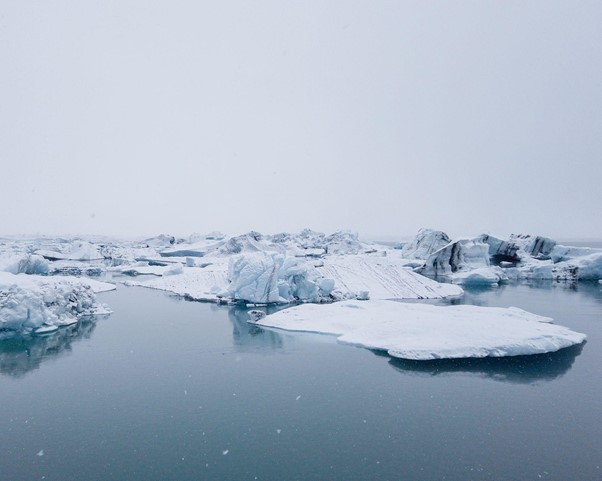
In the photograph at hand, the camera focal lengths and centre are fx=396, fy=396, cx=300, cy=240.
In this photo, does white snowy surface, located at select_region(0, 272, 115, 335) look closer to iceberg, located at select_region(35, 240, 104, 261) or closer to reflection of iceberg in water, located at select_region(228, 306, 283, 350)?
reflection of iceberg in water, located at select_region(228, 306, 283, 350)

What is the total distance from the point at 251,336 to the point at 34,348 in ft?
22.2

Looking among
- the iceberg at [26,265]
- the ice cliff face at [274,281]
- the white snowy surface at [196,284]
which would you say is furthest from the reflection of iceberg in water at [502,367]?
the iceberg at [26,265]

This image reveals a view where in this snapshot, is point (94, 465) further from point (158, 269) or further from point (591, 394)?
point (158, 269)

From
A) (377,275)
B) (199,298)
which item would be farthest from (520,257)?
(199,298)

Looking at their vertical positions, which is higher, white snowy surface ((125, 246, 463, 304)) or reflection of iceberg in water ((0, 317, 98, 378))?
white snowy surface ((125, 246, 463, 304))

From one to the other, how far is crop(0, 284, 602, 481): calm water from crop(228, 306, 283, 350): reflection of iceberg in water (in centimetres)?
13

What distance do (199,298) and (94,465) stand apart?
52.2ft

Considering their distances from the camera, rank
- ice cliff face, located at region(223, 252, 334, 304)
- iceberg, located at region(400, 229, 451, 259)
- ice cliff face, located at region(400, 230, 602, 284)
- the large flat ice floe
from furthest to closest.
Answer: iceberg, located at region(400, 229, 451, 259) < ice cliff face, located at region(400, 230, 602, 284) < ice cliff face, located at region(223, 252, 334, 304) < the large flat ice floe

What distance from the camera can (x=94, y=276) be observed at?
31.7 metres

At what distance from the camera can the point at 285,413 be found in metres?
7.73

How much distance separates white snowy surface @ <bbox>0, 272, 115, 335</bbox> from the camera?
44.6ft

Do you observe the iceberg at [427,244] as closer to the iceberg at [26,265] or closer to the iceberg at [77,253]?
the iceberg at [26,265]

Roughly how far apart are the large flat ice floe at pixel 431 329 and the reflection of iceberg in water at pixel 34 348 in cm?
658

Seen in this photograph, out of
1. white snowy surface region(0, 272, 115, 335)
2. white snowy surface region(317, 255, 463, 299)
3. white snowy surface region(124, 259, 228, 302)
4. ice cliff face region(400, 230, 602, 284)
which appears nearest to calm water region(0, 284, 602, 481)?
white snowy surface region(0, 272, 115, 335)
